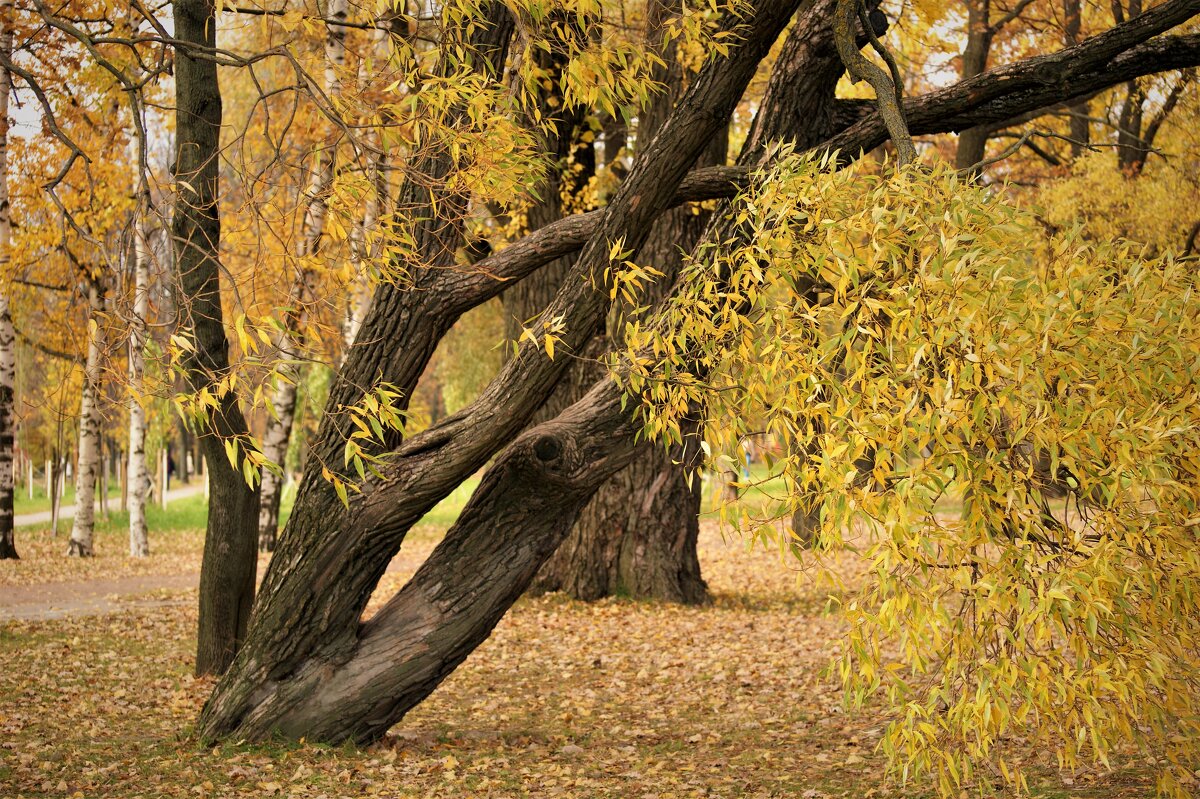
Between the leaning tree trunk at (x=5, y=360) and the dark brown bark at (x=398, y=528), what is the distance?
738 centimetres

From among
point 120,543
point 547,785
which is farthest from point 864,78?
point 120,543

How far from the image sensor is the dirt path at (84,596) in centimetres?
1085

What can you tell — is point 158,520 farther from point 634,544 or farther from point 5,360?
point 634,544

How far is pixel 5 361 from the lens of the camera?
13.8 metres

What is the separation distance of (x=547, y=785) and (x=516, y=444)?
1.79 metres

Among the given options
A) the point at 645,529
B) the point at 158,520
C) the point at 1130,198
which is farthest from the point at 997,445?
the point at 158,520

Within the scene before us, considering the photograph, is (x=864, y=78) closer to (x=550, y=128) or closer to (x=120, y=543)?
(x=550, y=128)

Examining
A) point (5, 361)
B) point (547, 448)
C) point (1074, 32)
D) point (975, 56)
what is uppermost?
point (1074, 32)

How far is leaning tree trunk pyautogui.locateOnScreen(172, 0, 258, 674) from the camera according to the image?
6762mm

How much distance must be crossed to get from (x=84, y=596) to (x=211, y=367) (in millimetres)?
6854

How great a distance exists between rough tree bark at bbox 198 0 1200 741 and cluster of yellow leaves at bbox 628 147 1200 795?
1.90m

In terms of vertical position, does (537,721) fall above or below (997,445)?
below

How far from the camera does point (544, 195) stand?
38.0ft

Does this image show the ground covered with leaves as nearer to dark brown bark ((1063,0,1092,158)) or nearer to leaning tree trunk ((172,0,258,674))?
leaning tree trunk ((172,0,258,674))
